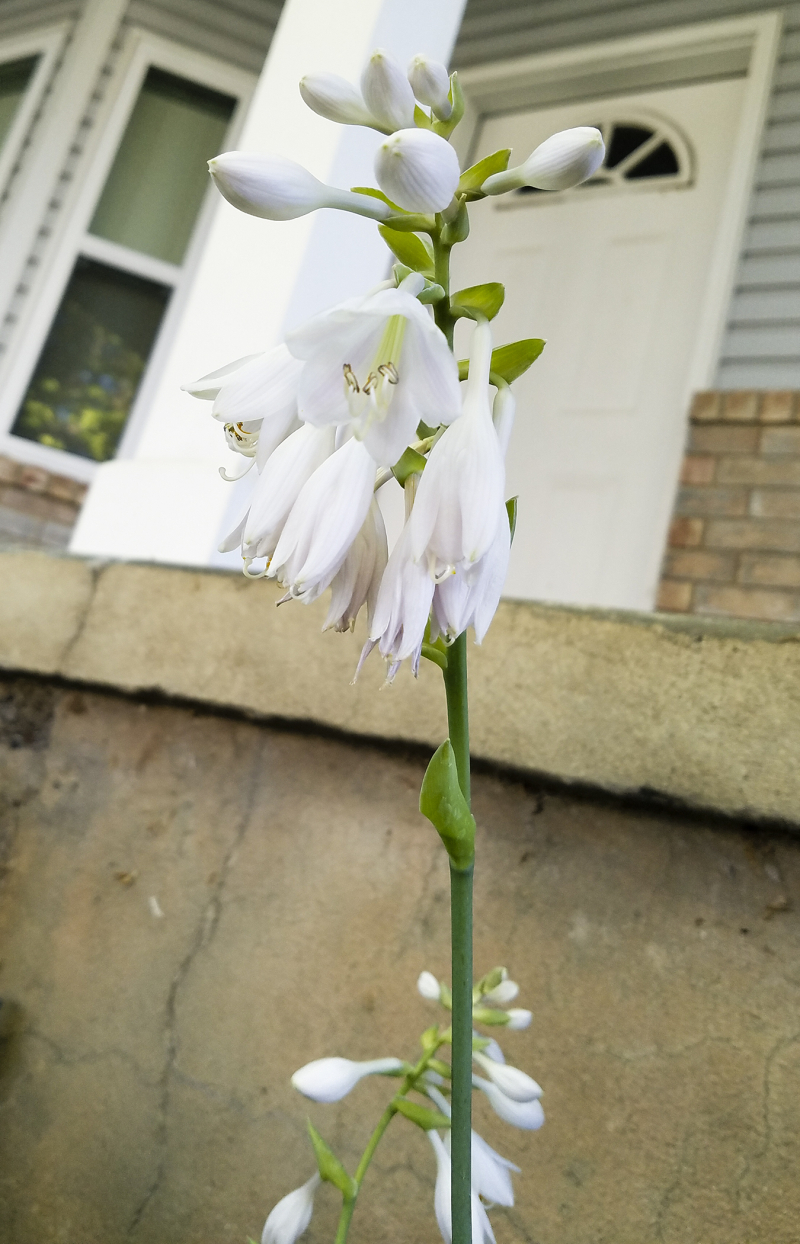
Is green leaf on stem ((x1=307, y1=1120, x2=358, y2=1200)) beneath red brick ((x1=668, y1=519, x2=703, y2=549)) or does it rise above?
beneath

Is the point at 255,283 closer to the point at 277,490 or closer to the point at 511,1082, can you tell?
the point at 277,490

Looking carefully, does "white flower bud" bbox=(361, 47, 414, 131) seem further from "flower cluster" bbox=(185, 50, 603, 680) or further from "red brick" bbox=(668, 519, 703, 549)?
"red brick" bbox=(668, 519, 703, 549)

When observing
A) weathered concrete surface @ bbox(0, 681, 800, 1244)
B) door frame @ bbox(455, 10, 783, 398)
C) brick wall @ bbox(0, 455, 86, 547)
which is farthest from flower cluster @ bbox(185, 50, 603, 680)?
brick wall @ bbox(0, 455, 86, 547)

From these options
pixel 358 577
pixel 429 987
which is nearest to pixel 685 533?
pixel 429 987

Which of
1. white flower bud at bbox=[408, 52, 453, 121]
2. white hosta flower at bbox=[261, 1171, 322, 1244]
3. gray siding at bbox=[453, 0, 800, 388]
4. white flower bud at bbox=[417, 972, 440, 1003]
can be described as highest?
gray siding at bbox=[453, 0, 800, 388]

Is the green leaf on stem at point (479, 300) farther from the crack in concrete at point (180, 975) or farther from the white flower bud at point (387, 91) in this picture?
the crack in concrete at point (180, 975)

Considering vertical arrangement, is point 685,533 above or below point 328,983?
above

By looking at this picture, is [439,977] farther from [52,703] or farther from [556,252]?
[556,252]
